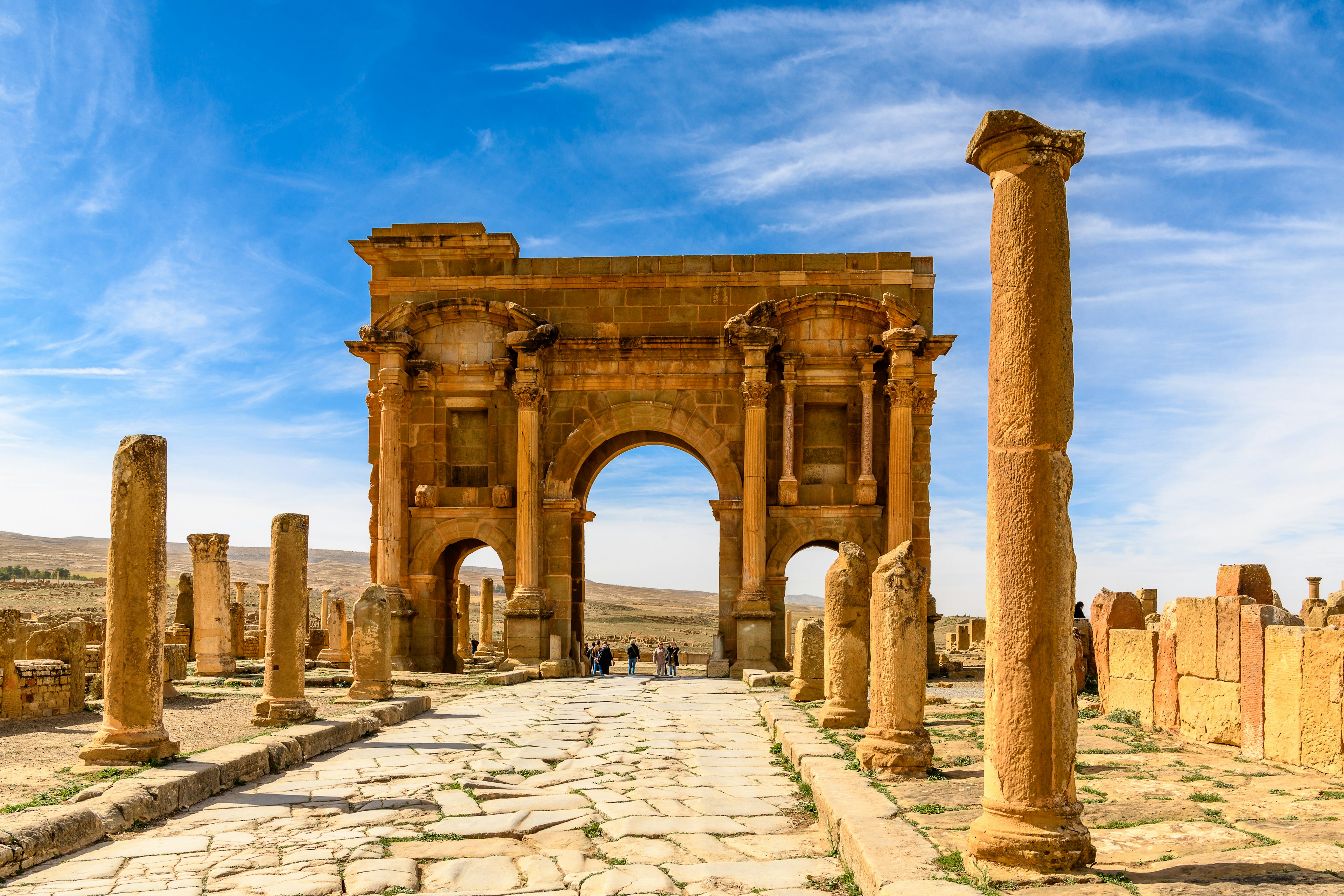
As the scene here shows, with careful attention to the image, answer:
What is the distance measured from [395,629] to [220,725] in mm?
8567

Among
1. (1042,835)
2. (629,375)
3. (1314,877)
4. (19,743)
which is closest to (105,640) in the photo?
(19,743)

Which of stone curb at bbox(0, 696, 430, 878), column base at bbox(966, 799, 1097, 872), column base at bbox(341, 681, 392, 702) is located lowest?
column base at bbox(341, 681, 392, 702)

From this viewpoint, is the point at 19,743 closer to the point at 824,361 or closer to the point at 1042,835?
the point at 1042,835

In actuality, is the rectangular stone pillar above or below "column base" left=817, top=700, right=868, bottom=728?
above

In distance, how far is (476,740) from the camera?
10.7 meters

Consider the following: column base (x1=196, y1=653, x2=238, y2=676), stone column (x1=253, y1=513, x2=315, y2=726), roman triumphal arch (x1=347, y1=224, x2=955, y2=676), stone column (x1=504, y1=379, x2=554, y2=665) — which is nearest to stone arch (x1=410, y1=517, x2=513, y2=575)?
roman triumphal arch (x1=347, y1=224, x2=955, y2=676)

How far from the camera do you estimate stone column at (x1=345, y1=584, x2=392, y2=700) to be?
13.3 m

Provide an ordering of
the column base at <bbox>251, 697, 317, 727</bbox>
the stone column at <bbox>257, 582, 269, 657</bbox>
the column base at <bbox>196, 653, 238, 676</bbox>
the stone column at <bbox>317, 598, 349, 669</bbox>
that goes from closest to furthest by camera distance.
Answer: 1. the column base at <bbox>251, 697, 317, 727</bbox>
2. the column base at <bbox>196, 653, 238, 676</bbox>
3. the stone column at <bbox>317, 598, 349, 669</bbox>
4. the stone column at <bbox>257, 582, 269, 657</bbox>

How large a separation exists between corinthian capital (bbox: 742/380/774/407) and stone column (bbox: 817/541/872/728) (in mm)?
9646

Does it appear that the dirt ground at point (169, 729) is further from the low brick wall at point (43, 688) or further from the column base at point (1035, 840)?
the column base at point (1035, 840)

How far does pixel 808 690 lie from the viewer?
13.6 m

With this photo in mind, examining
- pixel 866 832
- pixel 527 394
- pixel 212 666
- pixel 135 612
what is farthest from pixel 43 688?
pixel 866 832

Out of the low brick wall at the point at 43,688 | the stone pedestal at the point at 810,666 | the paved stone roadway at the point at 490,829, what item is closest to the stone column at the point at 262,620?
the low brick wall at the point at 43,688

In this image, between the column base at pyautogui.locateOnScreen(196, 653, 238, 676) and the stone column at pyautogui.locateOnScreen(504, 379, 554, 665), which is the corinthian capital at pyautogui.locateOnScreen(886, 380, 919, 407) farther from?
the column base at pyautogui.locateOnScreen(196, 653, 238, 676)
